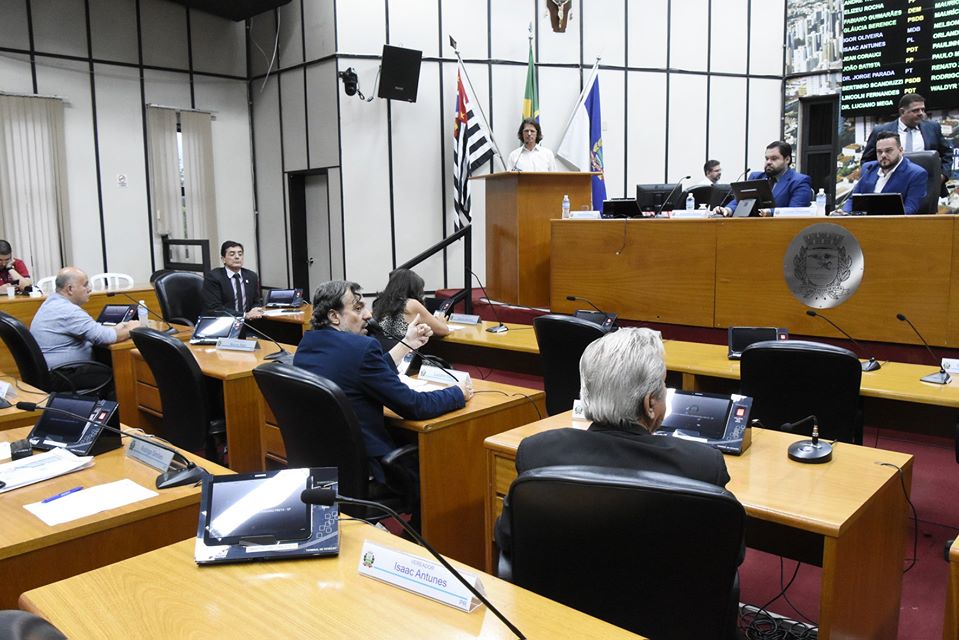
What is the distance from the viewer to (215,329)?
14.8ft

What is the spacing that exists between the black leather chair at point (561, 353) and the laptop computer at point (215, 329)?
1981 millimetres

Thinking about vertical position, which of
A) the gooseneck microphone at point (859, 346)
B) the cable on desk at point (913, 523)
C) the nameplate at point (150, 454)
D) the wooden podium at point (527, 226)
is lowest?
the cable on desk at point (913, 523)

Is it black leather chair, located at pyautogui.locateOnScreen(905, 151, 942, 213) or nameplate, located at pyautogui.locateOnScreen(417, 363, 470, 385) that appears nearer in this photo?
nameplate, located at pyautogui.locateOnScreen(417, 363, 470, 385)

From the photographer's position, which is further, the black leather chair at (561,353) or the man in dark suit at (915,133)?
the man in dark suit at (915,133)

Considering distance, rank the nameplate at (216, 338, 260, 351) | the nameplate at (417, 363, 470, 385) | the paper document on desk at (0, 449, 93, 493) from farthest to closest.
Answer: the nameplate at (216, 338, 260, 351) < the nameplate at (417, 363, 470, 385) < the paper document on desk at (0, 449, 93, 493)

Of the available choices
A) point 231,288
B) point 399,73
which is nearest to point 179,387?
point 231,288

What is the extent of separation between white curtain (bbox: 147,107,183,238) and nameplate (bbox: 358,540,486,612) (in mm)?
8183

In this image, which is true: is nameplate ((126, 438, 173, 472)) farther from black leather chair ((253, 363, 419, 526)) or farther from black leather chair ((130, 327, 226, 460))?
black leather chair ((130, 327, 226, 460))

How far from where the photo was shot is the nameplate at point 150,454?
7.30ft

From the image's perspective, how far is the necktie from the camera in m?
6.14

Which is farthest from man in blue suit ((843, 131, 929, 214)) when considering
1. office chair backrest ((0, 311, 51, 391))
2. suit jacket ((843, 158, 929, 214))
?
office chair backrest ((0, 311, 51, 391))

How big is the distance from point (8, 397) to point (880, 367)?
390 centimetres

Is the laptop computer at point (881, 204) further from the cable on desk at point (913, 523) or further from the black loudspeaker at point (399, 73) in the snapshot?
the black loudspeaker at point (399, 73)

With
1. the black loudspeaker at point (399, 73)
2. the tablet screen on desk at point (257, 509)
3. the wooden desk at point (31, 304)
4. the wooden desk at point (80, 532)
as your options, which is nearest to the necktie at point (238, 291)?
the wooden desk at point (31, 304)
